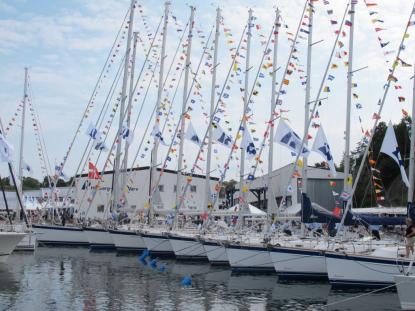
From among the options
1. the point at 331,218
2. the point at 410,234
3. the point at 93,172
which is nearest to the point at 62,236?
the point at 93,172

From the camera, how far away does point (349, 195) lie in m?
28.6

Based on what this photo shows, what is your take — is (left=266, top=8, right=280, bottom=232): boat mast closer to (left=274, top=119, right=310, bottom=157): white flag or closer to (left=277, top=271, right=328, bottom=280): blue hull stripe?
(left=274, top=119, right=310, bottom=157): white flag

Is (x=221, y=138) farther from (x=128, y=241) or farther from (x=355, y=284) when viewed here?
(x=355, y=284)

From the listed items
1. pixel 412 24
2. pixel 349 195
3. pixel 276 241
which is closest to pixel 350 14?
pixel 412 24

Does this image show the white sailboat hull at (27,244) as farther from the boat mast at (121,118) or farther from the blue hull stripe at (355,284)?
the blue hull stripe at (355,284)

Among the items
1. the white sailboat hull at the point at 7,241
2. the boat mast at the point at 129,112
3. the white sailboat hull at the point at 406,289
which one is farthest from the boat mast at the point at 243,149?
the white sailboat hull at the point at 406,289

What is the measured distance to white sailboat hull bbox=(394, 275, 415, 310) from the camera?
20594mm

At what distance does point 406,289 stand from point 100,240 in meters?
33.5

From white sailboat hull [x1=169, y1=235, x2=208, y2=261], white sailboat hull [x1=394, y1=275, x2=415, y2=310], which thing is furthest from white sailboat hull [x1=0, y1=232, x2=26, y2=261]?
white sailboat hull [x1=394, y1=275, x2=415, y2=310]

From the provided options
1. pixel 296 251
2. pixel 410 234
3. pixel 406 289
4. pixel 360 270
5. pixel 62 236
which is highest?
pixel 410 234

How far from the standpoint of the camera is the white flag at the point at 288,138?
34781 millimetres

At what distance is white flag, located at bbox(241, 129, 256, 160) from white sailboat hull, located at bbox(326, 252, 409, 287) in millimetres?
13645

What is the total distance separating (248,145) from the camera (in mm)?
39562

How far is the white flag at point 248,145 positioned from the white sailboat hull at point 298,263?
9.93 m
